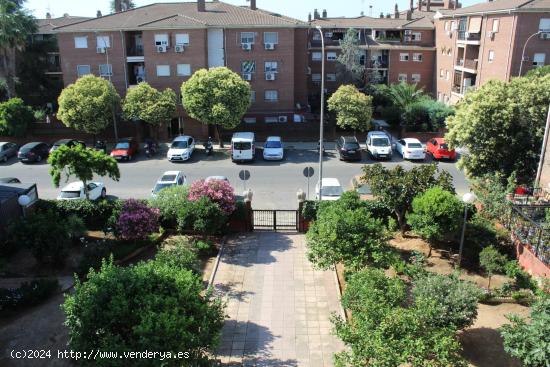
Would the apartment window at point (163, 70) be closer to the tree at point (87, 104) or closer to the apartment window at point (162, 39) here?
the apartment window at point (162, 39)

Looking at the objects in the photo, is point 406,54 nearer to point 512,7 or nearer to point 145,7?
point 512,7

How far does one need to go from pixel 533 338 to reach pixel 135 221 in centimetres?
1308

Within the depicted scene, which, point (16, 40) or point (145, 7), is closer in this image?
point (16, 40)

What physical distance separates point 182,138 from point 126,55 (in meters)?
10.2

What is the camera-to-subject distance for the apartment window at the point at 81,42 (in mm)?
38594

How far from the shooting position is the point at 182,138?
3350cm

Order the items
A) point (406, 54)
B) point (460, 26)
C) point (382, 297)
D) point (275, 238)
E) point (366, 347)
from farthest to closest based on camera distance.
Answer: point (406, 54) < point (460, 26) < point (275, 238) < point (382, 297) < point (366, 347)

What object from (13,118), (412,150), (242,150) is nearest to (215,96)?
(242,150)

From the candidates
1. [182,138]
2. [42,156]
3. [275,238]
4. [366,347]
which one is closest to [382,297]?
[366,347]

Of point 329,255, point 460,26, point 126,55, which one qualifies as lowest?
point 329,255

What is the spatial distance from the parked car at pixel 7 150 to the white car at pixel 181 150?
10915mm

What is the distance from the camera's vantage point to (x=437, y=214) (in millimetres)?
16531

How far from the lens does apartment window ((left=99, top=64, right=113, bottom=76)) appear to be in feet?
127

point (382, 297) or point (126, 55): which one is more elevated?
point (126, 55)
